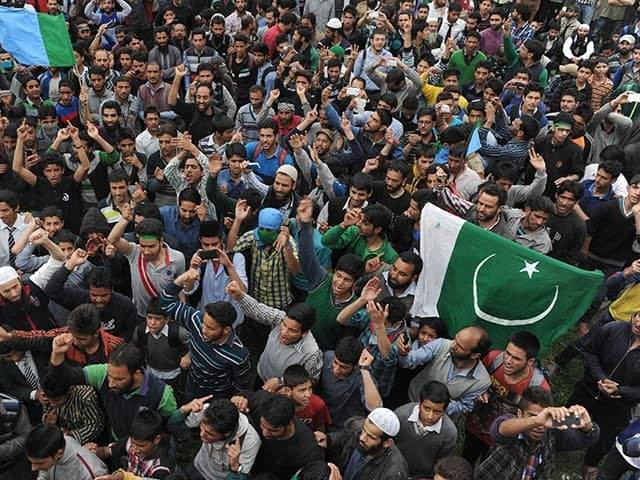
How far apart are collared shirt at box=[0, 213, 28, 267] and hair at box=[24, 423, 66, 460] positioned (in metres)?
2.65

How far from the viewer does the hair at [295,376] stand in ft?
14.8

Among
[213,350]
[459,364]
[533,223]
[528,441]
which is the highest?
[533,223]

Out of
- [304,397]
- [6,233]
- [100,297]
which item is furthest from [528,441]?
[6,233]

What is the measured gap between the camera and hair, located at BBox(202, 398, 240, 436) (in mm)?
3977

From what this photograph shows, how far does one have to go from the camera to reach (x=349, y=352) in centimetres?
472

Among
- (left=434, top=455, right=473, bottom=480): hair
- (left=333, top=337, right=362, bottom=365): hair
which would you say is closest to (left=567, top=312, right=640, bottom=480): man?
(left=434, top=455, right=473, bottom=480): hair

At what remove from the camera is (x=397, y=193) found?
Answer: 6.88 metres

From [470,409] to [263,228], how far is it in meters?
2.27

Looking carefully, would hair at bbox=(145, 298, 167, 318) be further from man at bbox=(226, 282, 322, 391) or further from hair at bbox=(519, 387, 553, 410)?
hair at bbox=(519, 387, 553, 410)

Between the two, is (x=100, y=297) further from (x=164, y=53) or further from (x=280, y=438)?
(x=164, y=53)

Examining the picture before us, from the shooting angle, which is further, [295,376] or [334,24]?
[334,24]

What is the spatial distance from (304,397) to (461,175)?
367cm

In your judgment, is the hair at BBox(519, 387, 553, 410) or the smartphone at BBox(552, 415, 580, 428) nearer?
the smartphone at BBox(552, 415, 580, 428)

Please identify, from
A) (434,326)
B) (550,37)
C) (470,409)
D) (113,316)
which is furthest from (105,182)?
(550,37)
